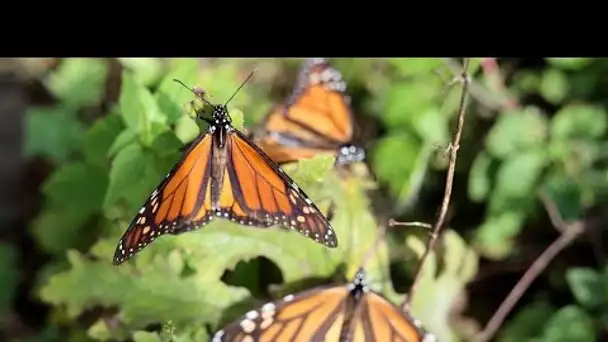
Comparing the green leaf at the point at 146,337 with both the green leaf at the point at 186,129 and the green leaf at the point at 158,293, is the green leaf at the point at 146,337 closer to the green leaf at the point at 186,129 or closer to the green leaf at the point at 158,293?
the green leaf at the point at 158,293

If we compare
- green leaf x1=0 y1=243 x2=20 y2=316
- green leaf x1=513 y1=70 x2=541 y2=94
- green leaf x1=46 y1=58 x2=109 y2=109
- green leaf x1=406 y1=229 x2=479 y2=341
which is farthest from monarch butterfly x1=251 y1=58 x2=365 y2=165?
green leaf x1=0 y1=243 x2=20 y2=316

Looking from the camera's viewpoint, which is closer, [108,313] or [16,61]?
[108,313]

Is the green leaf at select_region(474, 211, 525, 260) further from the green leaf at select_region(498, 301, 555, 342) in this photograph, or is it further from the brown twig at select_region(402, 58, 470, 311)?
the brown twig at select_region(402, 58, 470, 311)

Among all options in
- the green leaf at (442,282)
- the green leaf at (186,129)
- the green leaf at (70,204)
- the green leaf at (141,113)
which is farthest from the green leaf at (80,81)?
the green leaf at (442,282)

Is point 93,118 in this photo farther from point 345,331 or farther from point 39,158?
point 345,331

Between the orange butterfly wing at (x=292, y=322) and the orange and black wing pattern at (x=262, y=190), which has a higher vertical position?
the orange and black wing pattern at (x=262, y=190)

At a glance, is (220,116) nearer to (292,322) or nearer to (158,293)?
(292,322)
